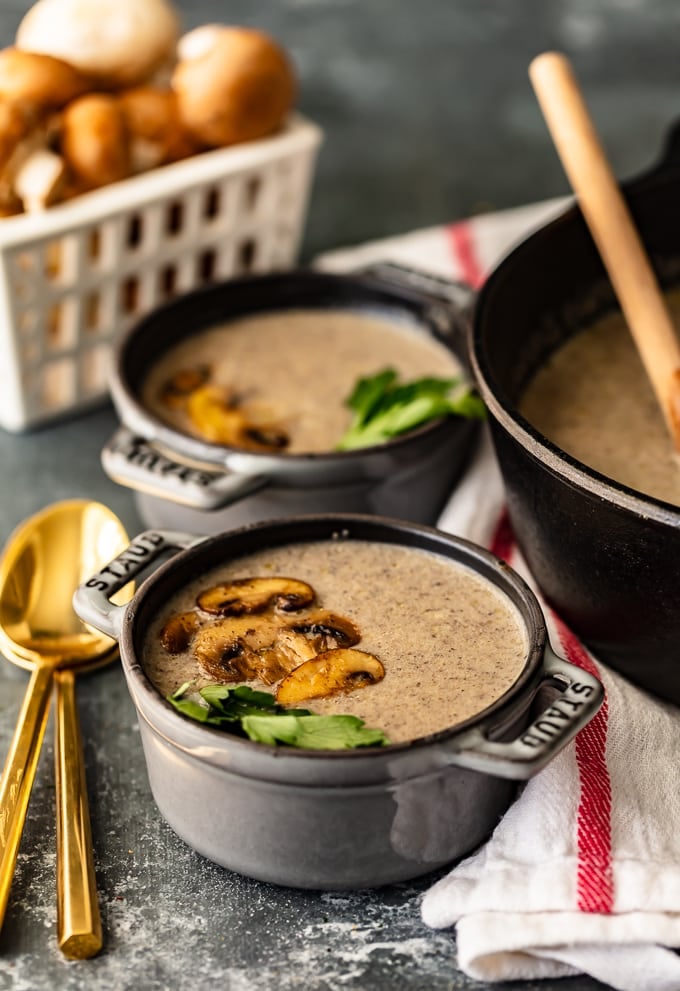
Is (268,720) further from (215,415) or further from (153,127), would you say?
(153,127)

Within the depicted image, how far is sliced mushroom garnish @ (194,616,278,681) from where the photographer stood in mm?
1151

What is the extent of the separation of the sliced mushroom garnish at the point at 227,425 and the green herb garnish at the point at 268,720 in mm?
450

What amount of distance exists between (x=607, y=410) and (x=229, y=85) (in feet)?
2.21

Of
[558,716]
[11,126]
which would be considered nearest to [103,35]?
[11,126]

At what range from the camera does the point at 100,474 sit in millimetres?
1752

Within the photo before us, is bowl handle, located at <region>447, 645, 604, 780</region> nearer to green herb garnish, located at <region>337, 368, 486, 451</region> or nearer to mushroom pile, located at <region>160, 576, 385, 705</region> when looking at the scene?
mushroom pile, located at <region>160, 576, 385, 705</region>

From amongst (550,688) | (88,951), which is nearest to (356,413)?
(550,688)

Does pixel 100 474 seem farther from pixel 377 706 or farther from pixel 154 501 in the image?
pixel 377 706

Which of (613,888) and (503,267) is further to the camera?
(503,267)

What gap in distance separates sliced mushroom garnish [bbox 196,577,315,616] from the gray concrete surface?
19 cm

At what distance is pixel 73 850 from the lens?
3.72 ft

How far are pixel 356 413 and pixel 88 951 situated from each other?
737 mm

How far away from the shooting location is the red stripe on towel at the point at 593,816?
108 cm

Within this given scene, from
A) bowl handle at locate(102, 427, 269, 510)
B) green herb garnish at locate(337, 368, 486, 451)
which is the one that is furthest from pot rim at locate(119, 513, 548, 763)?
green herb garnish at locate(337, 368, 486, 451)
